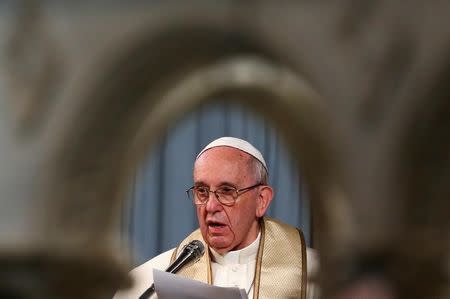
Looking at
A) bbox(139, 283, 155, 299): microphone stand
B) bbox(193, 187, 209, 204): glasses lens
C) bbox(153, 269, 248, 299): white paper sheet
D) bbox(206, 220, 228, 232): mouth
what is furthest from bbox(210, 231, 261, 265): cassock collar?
bbox(139, 283, 155, 299): microphone stand

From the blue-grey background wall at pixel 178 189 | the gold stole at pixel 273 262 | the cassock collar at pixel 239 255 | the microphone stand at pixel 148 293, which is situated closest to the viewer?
the microphone stand at pixel 148 293

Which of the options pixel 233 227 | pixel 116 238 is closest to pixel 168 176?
A: pixel 233 227

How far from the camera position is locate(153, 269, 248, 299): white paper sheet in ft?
7.36

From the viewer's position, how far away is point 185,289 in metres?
2.30

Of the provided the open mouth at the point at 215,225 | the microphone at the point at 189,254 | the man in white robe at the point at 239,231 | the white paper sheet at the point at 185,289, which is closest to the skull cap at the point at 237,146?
the man in white robe at the point at 239,231

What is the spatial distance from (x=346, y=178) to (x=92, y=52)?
216 millimetres

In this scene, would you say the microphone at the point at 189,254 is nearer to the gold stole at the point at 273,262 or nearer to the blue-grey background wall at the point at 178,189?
the gold stole at the point at 273,262

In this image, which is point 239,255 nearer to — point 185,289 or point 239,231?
point 239,231

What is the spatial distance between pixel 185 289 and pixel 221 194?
2.58 feet

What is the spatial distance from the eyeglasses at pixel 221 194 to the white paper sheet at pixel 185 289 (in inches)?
26.7

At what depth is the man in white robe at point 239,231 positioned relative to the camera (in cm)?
299

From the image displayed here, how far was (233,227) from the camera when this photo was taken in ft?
10.0

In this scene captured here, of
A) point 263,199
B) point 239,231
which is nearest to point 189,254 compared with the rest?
point 239,231

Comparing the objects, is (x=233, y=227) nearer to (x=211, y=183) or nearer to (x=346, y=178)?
(x=211, y=183)
